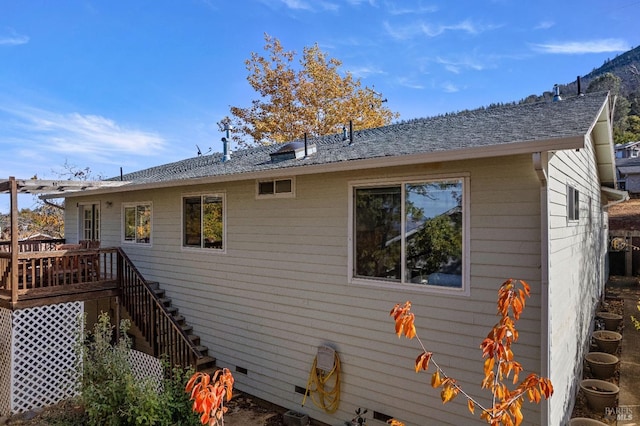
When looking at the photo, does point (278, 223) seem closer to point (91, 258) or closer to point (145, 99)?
point (91, 258)

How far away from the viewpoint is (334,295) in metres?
5.55

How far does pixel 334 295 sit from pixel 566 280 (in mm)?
2958

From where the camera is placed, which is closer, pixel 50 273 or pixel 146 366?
pixel 50 273

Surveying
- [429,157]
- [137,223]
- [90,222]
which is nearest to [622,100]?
[429,157]

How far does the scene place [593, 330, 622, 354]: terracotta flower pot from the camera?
6.99 meters

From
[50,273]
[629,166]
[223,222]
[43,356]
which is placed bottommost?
[43,356]

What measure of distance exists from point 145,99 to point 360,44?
36.3 feet

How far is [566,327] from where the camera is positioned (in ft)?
16.4

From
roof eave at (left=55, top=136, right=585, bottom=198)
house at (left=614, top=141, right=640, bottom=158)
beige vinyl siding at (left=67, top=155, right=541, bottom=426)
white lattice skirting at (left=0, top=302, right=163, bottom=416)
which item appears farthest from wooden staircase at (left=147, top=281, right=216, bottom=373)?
house at (left=614, top=141, right=640, bottom=158)

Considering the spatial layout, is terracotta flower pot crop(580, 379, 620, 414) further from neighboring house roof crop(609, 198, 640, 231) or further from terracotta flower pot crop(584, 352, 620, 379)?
neighboring house roof crop(609, 198, 640, 231)

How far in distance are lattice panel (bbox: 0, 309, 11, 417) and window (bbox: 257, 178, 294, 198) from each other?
485cm

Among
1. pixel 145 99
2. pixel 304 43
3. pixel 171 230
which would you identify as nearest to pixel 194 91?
pixel 145 99

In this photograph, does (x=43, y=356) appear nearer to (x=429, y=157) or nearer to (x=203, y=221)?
(x=203, y=221)

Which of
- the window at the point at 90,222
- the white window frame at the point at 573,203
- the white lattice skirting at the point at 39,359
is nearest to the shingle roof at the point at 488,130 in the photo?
the white window frame at the point at 573,203
